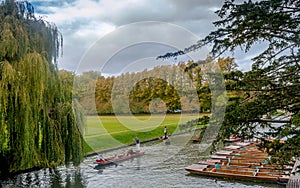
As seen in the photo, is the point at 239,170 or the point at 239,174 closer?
the point at 239,174

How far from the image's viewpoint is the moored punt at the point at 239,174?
8836 millimetres

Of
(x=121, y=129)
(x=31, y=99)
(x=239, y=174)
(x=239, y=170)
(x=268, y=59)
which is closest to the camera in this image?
(x=268, y=59)

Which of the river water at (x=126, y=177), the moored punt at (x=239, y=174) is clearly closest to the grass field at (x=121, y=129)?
the river water at (x=126, y=177)

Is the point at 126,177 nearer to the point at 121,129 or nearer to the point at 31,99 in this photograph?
the point at 31,99

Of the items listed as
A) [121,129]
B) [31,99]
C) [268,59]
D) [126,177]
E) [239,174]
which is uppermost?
[268,59]

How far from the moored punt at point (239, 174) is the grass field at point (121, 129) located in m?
4.03

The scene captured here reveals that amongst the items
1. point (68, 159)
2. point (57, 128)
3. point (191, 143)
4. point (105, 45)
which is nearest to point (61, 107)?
point (57, 128)

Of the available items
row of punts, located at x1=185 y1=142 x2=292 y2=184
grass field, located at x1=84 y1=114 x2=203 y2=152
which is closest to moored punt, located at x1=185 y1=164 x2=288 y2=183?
row of punts, located at x1=185 y1=142 x2=292 y2=184

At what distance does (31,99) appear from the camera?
23.2 feet

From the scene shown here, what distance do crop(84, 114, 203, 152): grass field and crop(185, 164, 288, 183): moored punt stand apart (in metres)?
4.03

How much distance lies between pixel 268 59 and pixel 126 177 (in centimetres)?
679

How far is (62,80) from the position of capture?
830cm

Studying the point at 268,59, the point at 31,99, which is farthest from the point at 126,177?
the point at 268,59

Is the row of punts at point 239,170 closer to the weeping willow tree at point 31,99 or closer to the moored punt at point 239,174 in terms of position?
the moored punt at point 239,174
